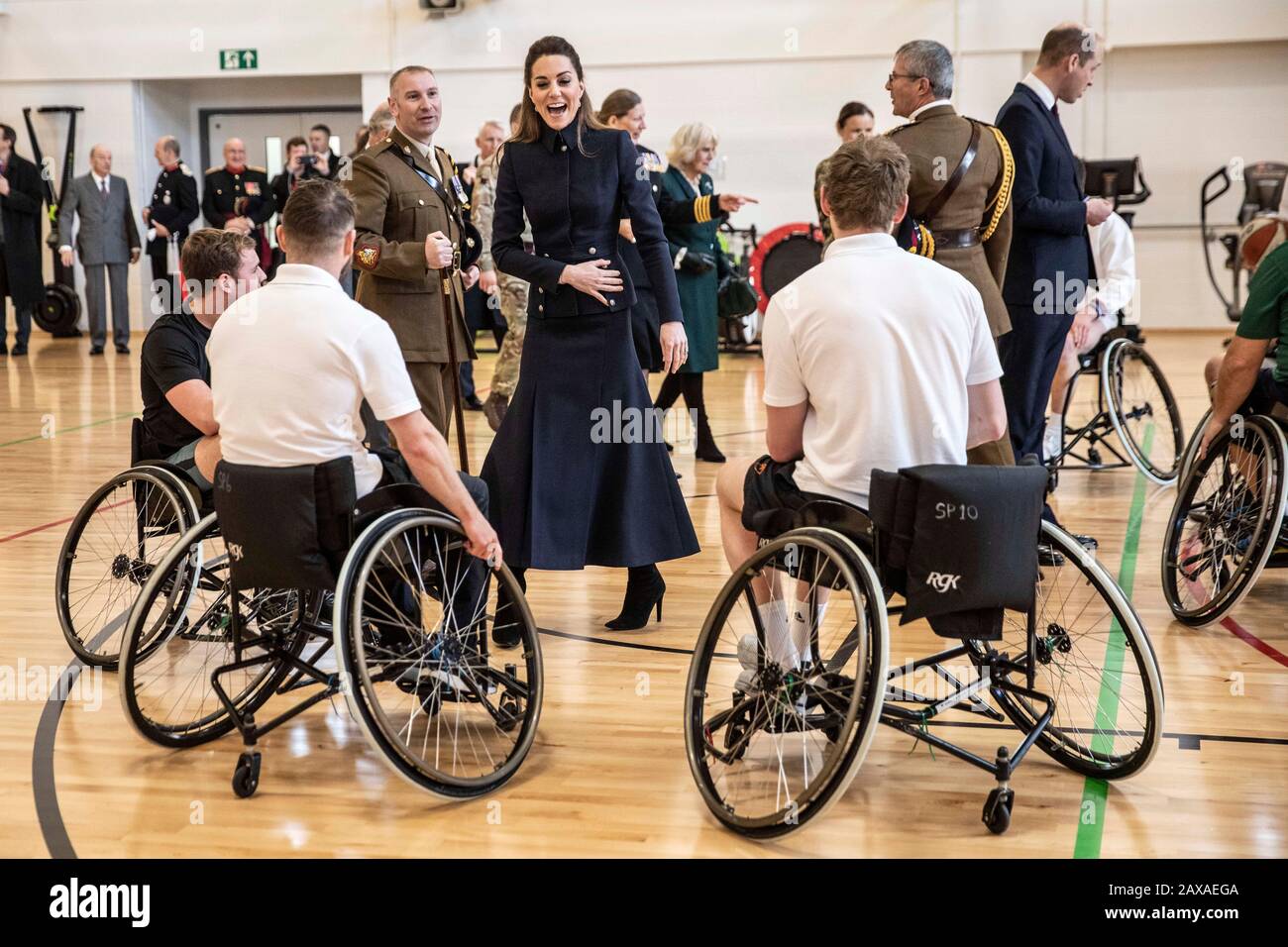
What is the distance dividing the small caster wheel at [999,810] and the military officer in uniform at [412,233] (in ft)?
6.10

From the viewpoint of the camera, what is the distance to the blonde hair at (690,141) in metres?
5.67

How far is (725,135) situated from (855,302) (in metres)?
10.3

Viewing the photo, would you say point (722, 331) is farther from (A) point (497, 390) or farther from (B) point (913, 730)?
(B) point (913, 730)

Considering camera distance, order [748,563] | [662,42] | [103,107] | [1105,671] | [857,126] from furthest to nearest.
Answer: [103,107] < [662,42] < [857,126] < [1105,671] < [748,563]

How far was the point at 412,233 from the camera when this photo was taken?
3664 millimetres

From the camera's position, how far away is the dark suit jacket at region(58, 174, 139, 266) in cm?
1141

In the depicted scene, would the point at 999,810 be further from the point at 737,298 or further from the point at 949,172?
the point at 737,298

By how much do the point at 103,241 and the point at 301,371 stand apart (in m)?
9.99

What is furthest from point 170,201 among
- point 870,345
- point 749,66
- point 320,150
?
point 870,345

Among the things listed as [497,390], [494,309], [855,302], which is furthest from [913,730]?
[494,309]

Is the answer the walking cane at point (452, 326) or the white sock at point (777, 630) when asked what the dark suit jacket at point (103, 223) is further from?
the white sock at point (777, 630)

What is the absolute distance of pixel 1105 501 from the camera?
521 cm

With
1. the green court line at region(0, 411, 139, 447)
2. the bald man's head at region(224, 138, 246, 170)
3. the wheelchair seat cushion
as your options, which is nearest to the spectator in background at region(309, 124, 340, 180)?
the bald man's head at region(224, 138, 246, 170)

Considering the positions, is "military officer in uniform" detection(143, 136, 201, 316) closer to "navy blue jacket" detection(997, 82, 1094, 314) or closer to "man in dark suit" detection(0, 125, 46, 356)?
"man in dark suit" detection(0, 125, 46, 356)
